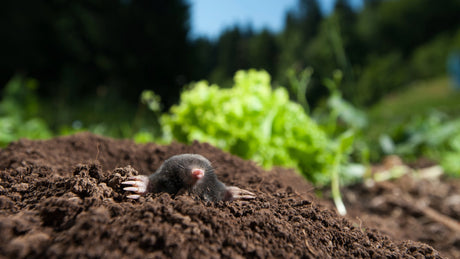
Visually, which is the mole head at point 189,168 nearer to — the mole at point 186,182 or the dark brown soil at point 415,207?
the mole at point 186,182

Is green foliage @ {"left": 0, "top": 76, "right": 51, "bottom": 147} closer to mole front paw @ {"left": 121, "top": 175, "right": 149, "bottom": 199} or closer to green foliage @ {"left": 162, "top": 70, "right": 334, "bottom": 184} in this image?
green foliage @ {"left": 162, "top": 70, "right": 334, "bottom": 184}

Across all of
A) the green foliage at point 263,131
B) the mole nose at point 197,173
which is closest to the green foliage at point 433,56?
the green foliage at point 263,131

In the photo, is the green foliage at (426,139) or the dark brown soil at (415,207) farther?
the green foliage at (426,139)

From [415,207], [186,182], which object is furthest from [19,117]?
[415,207]

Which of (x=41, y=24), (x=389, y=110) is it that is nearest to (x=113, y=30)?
(x=41, y=24)

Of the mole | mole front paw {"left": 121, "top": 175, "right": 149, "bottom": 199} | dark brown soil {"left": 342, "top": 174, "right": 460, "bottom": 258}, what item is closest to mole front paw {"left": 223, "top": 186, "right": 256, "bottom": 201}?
the mole

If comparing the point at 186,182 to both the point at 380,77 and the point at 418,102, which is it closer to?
the point at 380,77

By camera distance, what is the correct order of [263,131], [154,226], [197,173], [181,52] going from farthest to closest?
[181,52] < [263,131] < [197,173] < [154,226]
